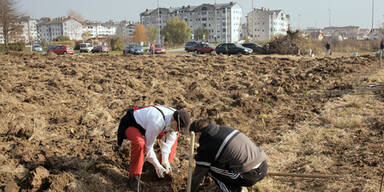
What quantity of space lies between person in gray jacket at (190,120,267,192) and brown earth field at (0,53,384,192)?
78 centimetres

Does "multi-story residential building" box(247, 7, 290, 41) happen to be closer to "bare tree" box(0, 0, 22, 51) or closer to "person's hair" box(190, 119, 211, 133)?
"bare tree" box(0, 0, 22, 51)

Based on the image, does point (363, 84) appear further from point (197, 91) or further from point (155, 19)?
point (155, 19)

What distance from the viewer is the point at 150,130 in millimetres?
3932

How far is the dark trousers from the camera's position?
3.66 meters

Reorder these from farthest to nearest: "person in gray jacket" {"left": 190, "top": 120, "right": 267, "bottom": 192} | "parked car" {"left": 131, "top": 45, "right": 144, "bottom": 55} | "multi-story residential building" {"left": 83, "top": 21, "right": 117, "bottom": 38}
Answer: "multi-story residential building" {"left": 83, "top": 21, "right": 117, "bottom": 38} → "parked car" {"left": 131, "top": 45, "right": 144, "bottom": 55} → "person in gray jacket" {"left": 190, "top": 120, "right": 267, "bottom": 192}

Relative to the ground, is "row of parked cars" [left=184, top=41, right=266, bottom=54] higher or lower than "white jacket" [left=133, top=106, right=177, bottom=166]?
higher

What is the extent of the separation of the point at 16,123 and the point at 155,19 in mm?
106240

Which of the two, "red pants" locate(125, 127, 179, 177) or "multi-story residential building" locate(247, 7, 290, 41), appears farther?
"multi-story residential building" locate(247, 7, 290, 41)

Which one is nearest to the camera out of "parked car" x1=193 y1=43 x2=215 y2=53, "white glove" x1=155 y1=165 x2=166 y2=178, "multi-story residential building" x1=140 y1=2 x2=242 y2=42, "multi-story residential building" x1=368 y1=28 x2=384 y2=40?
"white glove" x1=155 y1=165 x2=166 y2=178

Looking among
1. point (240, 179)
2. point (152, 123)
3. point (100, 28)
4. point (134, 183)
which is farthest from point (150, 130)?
point (100, 28)

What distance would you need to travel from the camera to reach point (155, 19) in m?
110

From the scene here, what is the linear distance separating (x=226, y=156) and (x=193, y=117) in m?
4.59

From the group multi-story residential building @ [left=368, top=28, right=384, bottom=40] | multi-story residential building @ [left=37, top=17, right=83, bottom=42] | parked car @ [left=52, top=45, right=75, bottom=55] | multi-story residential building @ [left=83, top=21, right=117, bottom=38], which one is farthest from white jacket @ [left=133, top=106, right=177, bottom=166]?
multi-story residential building @ [left=83, top=21, right=117, bottom=38]

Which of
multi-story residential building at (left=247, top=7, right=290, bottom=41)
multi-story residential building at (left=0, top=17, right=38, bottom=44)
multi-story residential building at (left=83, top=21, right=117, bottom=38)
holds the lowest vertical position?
multi-story residential building at (left=0, top=17, right=38, bottom=44)
